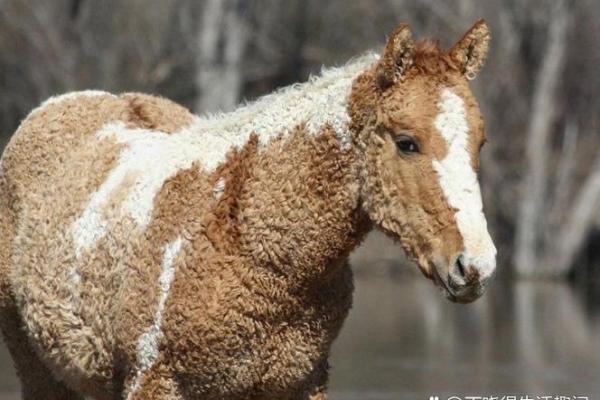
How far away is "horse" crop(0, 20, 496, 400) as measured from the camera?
4715 millimetres

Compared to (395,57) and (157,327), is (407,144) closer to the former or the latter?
(395,57)

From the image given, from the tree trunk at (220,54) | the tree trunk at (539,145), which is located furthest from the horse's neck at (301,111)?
the tree trunk at (220,54)

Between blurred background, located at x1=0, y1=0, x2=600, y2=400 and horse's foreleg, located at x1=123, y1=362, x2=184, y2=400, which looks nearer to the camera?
horse's foreleg, located at x1=123, y1=362, x2=184, y2=400

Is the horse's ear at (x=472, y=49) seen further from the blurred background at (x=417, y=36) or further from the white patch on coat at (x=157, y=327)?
the blurred background at (x=417, y=36)

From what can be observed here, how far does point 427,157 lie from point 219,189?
97 cm

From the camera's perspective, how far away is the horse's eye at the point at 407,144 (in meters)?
4.73

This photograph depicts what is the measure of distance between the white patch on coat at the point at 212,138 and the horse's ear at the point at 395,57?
21cm

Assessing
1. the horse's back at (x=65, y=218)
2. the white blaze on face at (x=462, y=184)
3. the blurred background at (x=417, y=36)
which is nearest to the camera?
the white blaze on face at (x=462, y=184)

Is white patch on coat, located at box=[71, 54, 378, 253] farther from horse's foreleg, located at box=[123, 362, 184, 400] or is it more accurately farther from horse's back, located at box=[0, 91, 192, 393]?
horse's foreleg, located at box=[123, 362, 184, 400]

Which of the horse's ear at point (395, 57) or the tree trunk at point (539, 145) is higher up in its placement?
the tree trunk at point (539, 145)

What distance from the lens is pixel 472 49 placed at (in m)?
5.04

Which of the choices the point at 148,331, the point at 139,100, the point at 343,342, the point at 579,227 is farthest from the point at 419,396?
the point at 579,227

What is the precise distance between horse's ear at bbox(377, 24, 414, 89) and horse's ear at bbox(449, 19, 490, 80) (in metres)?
0.22

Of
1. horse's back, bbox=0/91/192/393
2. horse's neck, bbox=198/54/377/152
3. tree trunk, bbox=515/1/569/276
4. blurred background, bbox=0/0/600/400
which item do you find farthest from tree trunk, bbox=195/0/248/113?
horse's neck, bbox=198/54/377/152
